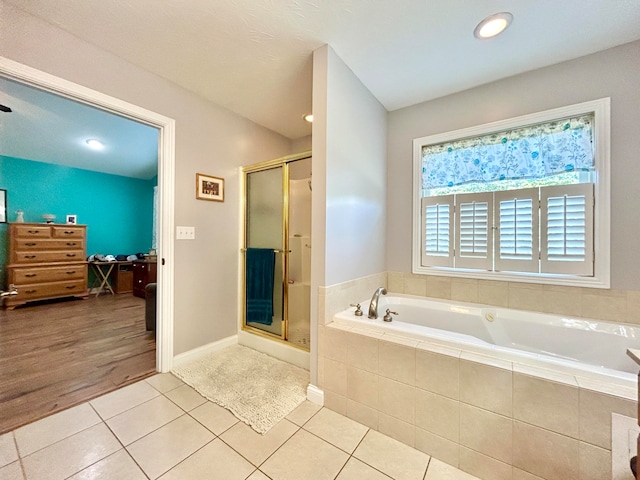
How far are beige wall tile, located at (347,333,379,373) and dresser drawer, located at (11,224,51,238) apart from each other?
214 inches

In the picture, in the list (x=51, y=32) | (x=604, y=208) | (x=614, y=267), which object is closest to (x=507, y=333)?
(x=614, y=267)

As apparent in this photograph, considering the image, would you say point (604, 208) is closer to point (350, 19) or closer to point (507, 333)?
point (507, 333)

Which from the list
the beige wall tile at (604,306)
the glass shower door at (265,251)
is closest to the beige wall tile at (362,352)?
the glass shower door at (265,251)

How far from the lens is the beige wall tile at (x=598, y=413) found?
89 centimetres

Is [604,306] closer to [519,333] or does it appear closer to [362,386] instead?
[519,333]

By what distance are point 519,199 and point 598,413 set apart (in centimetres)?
151

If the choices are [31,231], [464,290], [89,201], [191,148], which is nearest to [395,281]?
[464,290]

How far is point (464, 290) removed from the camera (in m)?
2.14

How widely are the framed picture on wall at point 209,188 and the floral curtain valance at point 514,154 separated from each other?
6.69 feet

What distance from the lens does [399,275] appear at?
2.47 metres

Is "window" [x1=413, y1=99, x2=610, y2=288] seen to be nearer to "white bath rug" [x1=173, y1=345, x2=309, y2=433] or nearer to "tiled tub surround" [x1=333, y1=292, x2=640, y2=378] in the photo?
"tiled tub surround" [x1=333, y1=292, x2=640, y2=378]

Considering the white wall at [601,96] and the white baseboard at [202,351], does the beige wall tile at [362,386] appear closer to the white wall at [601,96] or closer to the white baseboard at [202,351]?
the white baseboard at [202,351]

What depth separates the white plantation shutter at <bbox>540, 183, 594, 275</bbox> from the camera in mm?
1707

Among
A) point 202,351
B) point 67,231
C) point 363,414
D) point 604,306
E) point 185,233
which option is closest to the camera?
point 363,414
